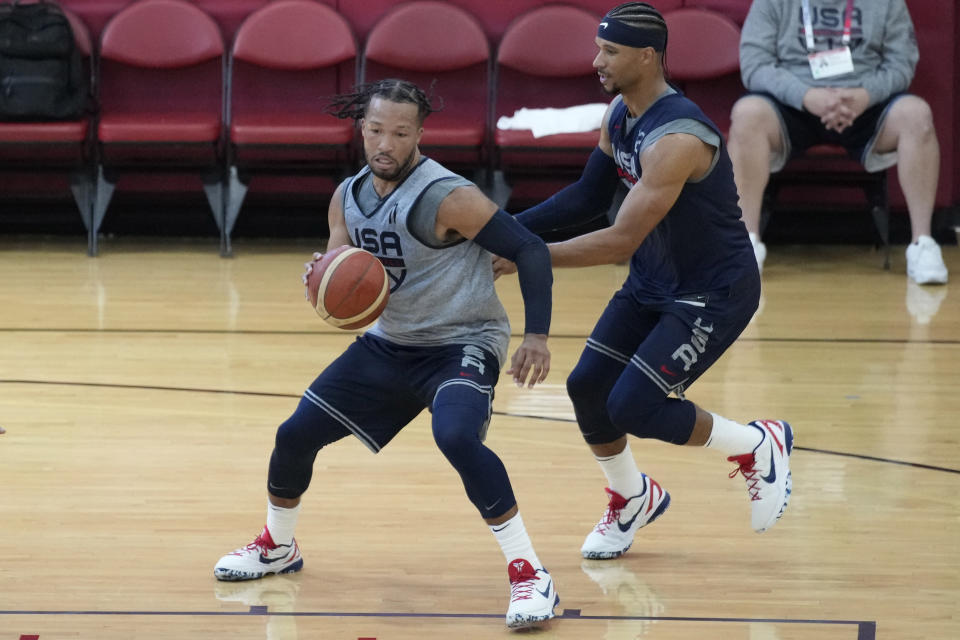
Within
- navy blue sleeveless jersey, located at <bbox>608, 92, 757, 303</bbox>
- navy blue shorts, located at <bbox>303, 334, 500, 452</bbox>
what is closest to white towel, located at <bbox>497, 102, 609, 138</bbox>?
navy blue sleeveless jersey, located at <bbox>608, 92, 757, 303</bbox>

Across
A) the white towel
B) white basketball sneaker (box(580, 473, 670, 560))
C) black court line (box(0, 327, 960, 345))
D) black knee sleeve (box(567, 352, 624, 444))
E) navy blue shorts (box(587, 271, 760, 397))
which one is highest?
navy blue shorts (box(587, 271, 760, 397))

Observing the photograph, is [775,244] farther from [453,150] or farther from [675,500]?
[675,500]

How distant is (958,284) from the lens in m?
Result: 7.39

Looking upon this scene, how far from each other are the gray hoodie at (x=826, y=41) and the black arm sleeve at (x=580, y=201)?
4040mm

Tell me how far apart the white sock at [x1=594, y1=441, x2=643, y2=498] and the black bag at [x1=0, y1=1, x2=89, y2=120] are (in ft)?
17.2

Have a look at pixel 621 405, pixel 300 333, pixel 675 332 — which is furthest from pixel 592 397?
pixel 300 333

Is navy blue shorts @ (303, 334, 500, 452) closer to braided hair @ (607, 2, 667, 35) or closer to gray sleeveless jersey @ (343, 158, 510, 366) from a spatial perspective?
gray sleeveless jersey @ (343, 158, 510, 366)

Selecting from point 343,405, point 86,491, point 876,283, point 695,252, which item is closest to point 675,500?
point 695,252

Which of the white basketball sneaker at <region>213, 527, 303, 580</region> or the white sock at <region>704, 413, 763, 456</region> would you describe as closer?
the white basketball sneaker at <region>213, 527, 303, 580</region>

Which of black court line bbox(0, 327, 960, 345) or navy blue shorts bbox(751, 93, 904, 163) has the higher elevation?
navy blue shorts bbox(751, 93, 904, 163)

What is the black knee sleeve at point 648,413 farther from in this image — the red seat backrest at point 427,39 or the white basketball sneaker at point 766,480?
the red seat backrest at point 427,39

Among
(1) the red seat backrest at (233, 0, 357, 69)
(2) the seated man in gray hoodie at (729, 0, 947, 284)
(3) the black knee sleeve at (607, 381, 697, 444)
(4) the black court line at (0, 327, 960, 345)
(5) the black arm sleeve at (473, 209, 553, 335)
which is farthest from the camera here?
(1) the red seat backrest at (233, 0, 357, 69)

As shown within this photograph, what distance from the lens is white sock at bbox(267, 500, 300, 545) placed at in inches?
137

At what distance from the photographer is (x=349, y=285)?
321cm
